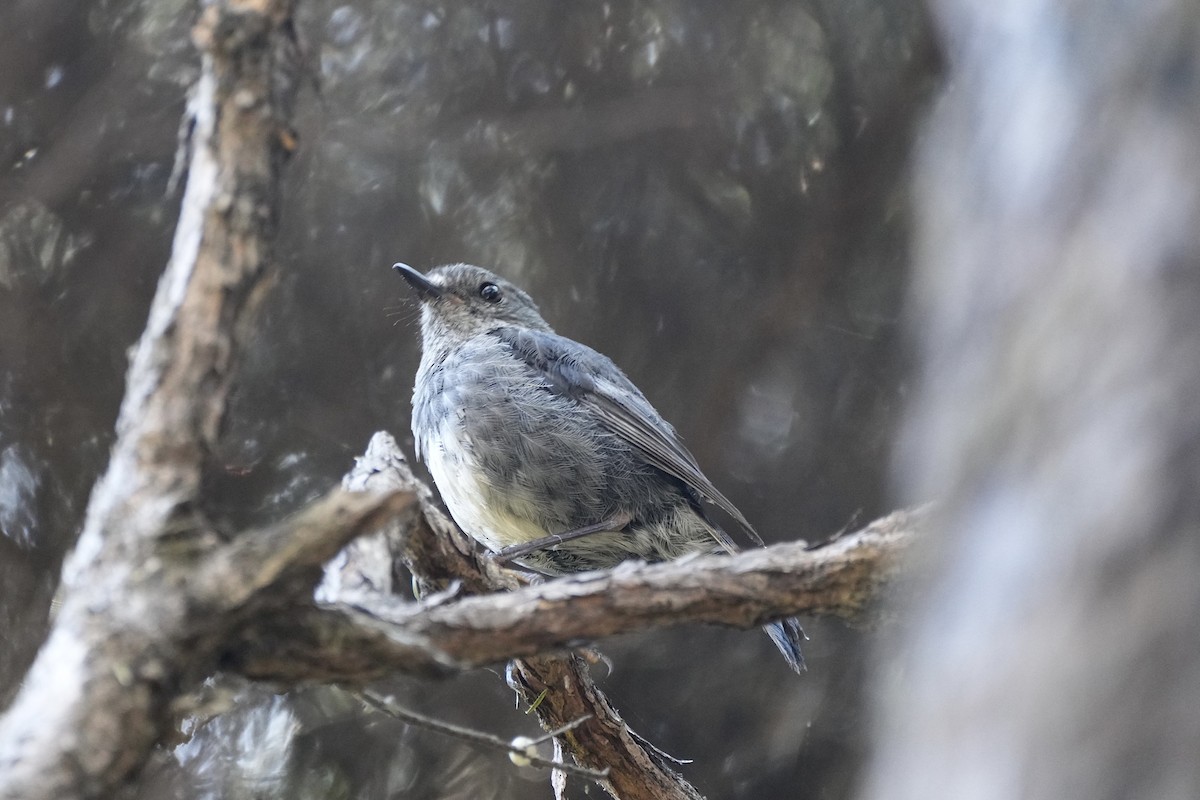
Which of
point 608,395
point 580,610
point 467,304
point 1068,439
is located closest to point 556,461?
point 608,395

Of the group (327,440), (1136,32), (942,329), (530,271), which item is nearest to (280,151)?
(942,329)

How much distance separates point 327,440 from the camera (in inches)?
190

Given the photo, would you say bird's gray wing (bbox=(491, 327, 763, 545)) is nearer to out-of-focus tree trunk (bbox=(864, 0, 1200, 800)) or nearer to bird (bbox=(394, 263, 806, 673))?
bird (bbox=(394, 263, 806, 673))

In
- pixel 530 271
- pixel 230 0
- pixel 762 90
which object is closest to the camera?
pixel 230 0

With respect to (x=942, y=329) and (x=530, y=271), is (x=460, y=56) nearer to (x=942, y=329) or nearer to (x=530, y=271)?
(x=530, y=271)

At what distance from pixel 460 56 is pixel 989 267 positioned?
399cm

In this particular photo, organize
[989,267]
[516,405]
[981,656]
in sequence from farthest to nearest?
[516,405]
[989,267]
[981,656]

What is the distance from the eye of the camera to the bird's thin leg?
4168mm

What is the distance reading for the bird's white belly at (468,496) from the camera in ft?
14.2

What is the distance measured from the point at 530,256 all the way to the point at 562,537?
4.77 ft

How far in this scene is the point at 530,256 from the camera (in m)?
5.23

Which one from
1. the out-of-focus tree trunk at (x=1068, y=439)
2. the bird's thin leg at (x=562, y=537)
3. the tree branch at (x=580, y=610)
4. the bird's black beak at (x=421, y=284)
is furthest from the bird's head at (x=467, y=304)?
the out-of-focus tree trunk at (x=1068, y=439)

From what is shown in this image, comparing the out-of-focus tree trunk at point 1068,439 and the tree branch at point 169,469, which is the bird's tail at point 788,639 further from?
the out-of-focus tree trunk at point 1068,439

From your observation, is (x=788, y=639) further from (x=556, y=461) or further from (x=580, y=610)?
(x=580, y=610)
